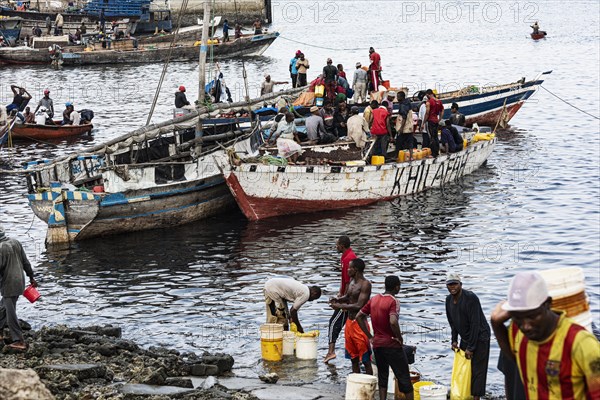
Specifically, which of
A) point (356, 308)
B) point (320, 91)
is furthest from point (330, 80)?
point (356, 308)

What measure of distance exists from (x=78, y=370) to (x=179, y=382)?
1.15 meters

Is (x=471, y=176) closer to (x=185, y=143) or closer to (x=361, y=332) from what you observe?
(x=185, y=143)

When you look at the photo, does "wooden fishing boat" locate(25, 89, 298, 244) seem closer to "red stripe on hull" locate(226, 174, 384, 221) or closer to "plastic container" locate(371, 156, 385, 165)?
"red stripe on hull" locate(226, 174, 384, 221)

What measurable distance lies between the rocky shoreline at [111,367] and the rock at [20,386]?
5.82ft

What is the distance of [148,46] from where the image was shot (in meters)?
64.3

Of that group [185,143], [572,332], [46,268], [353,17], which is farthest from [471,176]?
[353,17]

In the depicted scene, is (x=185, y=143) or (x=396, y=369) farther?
(x=185, y=143)

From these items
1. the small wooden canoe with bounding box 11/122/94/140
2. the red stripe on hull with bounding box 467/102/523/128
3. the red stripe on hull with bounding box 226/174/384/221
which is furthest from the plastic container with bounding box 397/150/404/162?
the small wooden canoe with bounding box 11/122/94/140

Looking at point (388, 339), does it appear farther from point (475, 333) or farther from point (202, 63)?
point (202, 63)

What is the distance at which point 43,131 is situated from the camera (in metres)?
34.5

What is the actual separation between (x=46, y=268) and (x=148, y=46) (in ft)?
150

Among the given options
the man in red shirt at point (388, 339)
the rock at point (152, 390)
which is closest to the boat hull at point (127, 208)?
the rock at point (152, 390)

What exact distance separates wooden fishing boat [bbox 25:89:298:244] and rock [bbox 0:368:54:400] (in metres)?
13.5

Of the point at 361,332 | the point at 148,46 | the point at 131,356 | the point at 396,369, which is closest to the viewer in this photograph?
the point at 396,369
